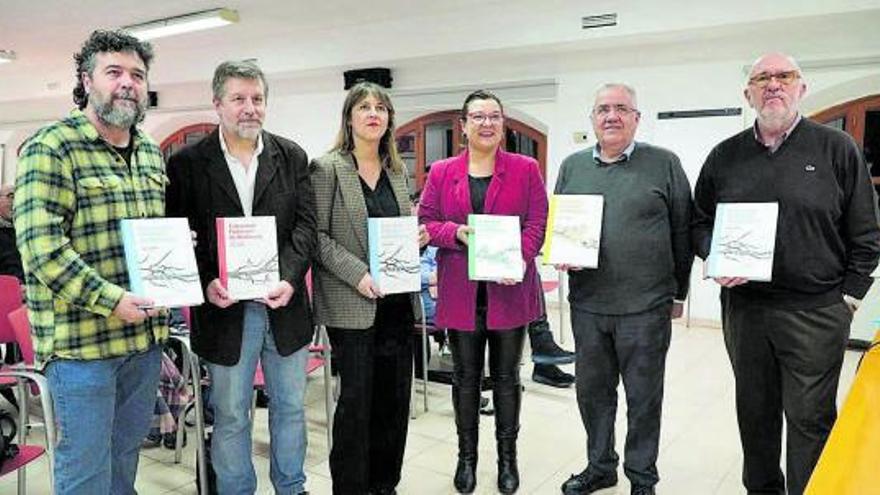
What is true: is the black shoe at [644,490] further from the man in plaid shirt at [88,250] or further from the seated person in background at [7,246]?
the seated person in background at [7,246]

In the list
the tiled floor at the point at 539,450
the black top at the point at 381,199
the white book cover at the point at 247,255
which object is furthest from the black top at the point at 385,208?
the tiled floor at the point at 539,450

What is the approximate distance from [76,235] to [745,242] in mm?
1956

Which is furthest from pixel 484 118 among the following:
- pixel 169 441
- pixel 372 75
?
pixel 372 75

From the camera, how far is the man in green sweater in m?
2.23

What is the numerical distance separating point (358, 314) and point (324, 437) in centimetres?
143

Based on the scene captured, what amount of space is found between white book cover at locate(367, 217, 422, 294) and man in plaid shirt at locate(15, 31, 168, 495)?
2.30 ft

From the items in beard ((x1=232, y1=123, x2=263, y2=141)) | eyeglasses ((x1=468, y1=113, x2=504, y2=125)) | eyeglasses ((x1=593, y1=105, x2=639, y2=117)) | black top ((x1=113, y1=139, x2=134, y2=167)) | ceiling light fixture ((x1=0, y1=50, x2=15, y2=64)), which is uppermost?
ceiling light fixture ((x1=0, y1=50, x2=15, y2=64))

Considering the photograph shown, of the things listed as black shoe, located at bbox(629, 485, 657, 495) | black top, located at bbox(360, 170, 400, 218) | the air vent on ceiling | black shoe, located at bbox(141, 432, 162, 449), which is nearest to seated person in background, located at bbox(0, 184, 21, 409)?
black shoe, located at bbox(141, 432, 162, 449)

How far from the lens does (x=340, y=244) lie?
83.8 inches

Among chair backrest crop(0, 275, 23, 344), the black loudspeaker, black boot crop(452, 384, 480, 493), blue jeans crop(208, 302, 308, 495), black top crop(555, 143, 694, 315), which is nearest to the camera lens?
blue jeans crop(208, 302, 308, 495)

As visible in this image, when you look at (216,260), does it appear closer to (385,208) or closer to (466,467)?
(385,208)

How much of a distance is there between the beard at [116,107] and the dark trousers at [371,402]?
→ 3.07ft

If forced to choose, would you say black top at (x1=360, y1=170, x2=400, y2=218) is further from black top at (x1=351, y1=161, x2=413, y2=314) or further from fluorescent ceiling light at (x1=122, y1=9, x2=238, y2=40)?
fluorescent ceiling light at (x1=122, y1=9, x2=238, y2=40)

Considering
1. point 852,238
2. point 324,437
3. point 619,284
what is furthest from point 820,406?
point 324,437
